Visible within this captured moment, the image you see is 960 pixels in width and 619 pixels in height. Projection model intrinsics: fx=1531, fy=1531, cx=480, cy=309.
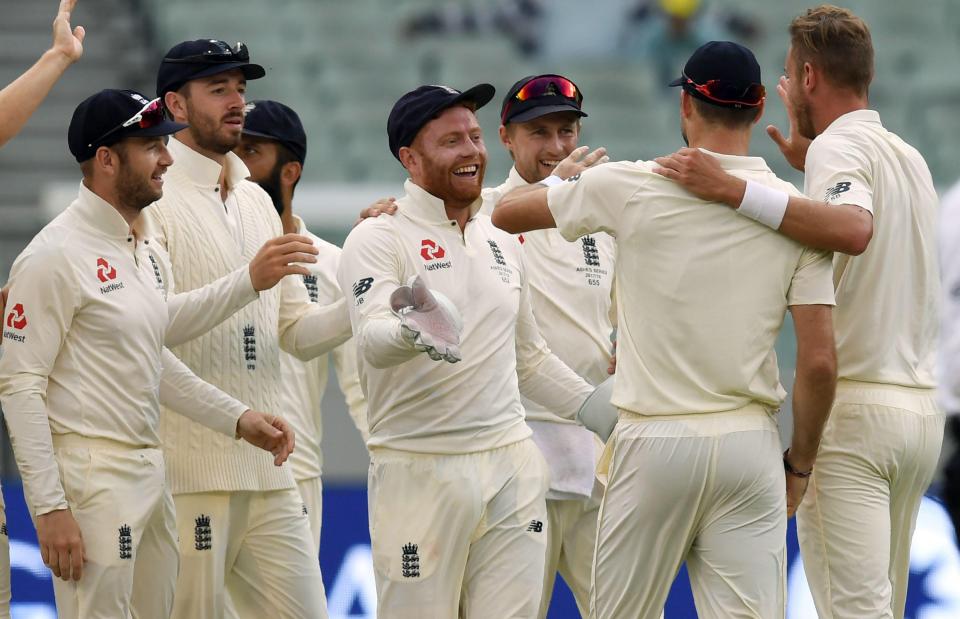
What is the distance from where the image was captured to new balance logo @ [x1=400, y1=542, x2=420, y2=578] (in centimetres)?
489

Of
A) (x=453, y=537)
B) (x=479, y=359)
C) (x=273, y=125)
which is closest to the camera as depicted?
(x=453, y=537)

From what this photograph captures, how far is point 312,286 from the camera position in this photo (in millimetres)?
6559

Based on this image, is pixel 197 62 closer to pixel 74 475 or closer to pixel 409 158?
pixel 409 158

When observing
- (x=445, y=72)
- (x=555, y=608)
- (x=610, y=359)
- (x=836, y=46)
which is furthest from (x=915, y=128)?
(x=836, y=46)

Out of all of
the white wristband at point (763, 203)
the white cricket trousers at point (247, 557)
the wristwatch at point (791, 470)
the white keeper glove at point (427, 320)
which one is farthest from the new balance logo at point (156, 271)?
the wristwatch at point (791, 470)

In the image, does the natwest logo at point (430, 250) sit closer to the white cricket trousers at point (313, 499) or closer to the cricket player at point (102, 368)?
the cricket player at point (102, 368)

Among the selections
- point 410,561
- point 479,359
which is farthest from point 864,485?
point 410,561

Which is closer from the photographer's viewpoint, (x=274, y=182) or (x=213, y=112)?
(x=213, y=112)

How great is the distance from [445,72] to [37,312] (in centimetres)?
846

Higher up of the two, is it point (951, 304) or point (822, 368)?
point (951, 304)

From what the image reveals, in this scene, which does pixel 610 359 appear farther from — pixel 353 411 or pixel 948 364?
pixel 948 364

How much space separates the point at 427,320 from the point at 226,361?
4.56 feet

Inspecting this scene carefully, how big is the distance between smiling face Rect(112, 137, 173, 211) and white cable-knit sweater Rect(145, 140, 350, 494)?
40cm

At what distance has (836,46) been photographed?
4.73 metres
